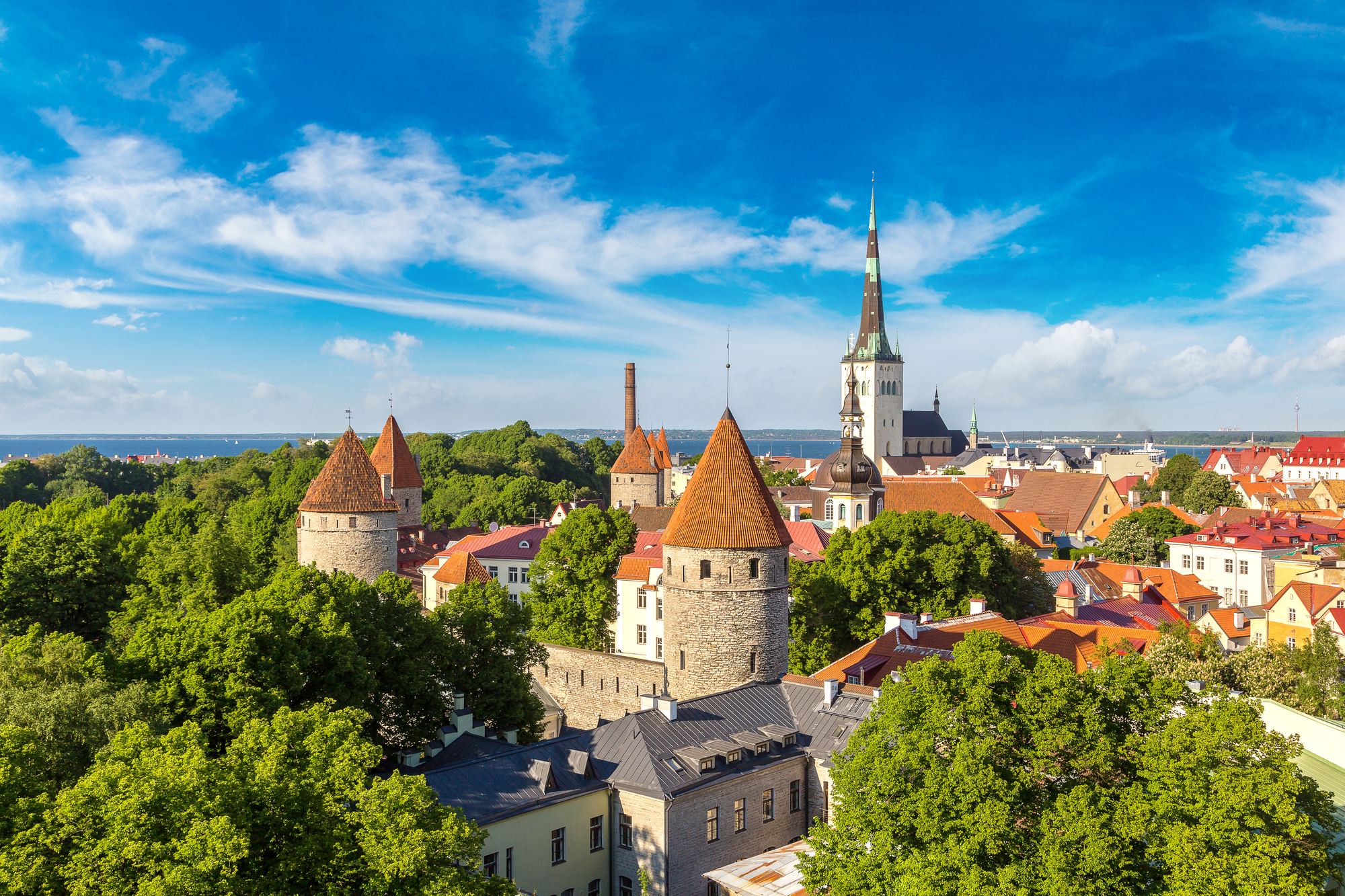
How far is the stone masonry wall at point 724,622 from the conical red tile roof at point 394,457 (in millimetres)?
30861

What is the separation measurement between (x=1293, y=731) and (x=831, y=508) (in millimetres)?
34274

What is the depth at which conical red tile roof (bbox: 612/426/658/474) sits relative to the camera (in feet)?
260

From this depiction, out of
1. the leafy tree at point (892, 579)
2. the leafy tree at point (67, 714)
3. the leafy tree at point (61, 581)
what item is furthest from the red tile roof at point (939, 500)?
the leafy tree at point (67, 714)

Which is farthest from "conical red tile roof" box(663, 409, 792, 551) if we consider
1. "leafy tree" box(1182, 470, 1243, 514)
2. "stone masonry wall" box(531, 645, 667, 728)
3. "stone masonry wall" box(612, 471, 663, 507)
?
"leafy tree" box(1182, 470, 1243, 514)

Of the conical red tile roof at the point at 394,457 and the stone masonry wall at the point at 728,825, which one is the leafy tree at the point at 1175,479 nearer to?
the conical red tile roof at the point at 394,457

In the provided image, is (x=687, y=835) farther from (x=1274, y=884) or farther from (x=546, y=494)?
(x=546, y=494)

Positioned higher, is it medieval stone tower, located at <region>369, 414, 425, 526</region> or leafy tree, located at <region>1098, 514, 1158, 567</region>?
medieval stone tower, located at <region>369, 414, 425, 526</region>

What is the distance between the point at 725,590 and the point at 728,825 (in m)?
7.29

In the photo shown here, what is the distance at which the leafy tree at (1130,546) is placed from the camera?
203ft

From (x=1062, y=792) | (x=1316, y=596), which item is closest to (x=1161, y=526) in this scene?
(x=1316, y=596)

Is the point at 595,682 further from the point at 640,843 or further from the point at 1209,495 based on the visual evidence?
the point at 1209,495

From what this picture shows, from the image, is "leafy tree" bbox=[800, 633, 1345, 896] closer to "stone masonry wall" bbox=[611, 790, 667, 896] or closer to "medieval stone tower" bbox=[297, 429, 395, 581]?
"stone masonry wall" bbox=[611, 790, 667, 896]

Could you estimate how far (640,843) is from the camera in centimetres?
2134

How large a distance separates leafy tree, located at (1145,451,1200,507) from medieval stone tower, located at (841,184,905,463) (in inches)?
1146
